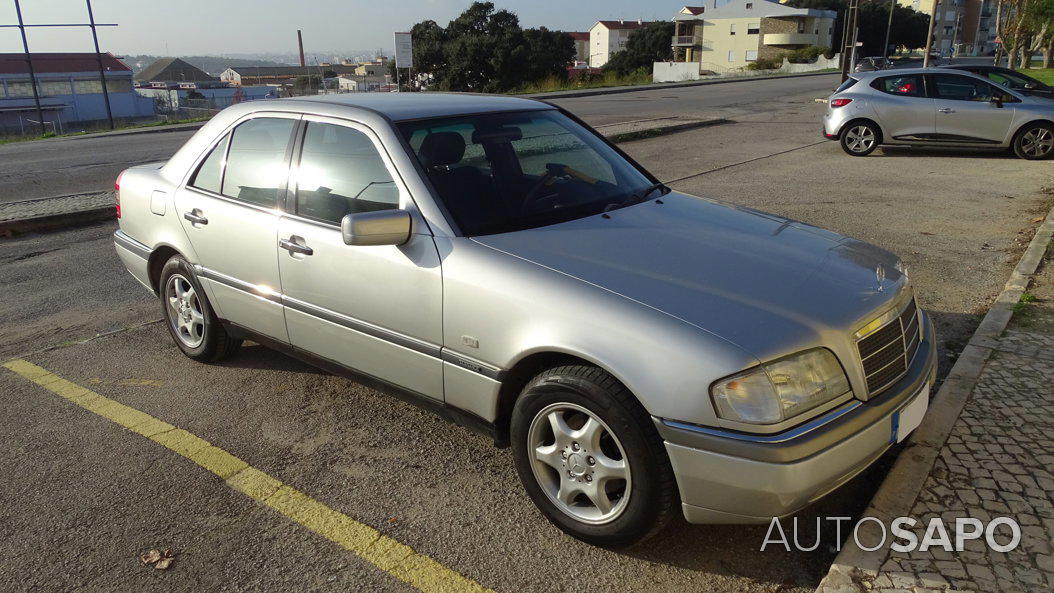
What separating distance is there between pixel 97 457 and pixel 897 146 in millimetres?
13685

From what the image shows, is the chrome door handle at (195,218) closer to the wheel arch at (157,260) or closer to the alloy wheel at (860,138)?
the wheel arch at (157,260)

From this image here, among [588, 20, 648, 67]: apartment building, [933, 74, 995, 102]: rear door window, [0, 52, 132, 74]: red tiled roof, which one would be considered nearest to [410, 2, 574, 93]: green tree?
[0, 52, 132, 74]: red tiled roof

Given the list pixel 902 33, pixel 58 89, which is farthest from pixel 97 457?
pixel 902 33

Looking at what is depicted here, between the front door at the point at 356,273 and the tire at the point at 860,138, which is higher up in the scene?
the front door at the point at 356,273

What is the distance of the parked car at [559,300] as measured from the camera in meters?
2.62

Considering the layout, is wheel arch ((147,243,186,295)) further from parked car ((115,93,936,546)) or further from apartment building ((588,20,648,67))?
apartment building ((588,20,648,67))

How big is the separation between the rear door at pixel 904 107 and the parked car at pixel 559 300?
404 inches

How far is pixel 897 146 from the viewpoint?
1377cm

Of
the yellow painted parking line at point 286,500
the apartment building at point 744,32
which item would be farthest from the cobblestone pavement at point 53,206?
the apartment building at point 744,32

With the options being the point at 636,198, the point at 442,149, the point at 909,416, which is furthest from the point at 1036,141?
the point at 442,149

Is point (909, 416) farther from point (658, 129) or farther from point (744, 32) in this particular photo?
point (744, 32)

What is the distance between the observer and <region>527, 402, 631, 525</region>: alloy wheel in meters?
2.84

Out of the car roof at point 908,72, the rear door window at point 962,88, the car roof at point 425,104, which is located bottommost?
the rear door window at point 962,88

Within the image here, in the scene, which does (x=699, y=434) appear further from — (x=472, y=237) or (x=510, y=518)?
(x=472, y=237)
